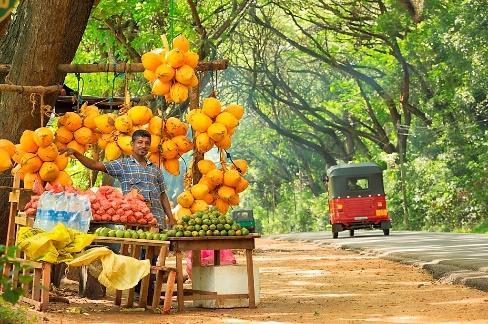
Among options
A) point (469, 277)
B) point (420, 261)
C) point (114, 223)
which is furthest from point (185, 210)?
point (420, 261)

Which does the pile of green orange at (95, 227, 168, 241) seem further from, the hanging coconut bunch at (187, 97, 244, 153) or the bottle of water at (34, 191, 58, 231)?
the hanging coconut bunch at (187, 97, 244, 153)

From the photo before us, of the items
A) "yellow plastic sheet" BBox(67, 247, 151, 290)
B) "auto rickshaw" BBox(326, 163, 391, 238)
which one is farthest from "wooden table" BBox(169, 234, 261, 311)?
"auto rickshaw" BBox(326, 163, 391, 238)

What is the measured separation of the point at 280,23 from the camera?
47812 millimetres

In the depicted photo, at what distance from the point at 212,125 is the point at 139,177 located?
1043 mm

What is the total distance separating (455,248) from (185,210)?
12.2m

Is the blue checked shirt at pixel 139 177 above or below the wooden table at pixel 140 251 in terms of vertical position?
above

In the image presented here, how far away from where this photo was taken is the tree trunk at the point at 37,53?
40.4 feet

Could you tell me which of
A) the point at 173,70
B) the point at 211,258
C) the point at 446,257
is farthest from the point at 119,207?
the point at 446,257

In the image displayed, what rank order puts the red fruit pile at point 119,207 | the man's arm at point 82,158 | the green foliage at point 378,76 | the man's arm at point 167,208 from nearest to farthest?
the red fruit pile at point 119,207 < the man's arm at point 82,158 < the man's arm at point 167,208 < the green foliage at point 378,76

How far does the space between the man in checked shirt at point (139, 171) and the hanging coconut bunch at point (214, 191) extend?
32cm

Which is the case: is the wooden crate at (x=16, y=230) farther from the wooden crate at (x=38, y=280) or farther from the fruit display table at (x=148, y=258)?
the fruit display table at (x=148, y=258)

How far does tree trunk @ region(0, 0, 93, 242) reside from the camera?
40.4 ft

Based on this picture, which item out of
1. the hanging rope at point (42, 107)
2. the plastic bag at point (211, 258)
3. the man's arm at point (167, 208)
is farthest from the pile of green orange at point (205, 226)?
the hanging rope at point (42, 107)

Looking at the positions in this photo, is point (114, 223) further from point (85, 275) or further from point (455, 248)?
point (455, 248)
